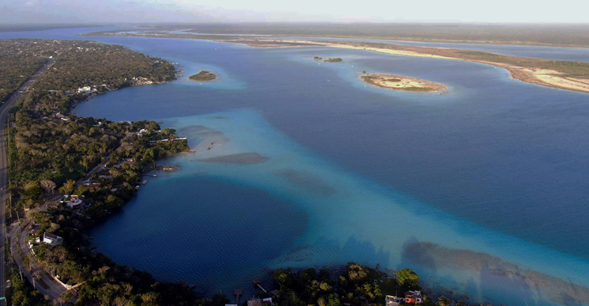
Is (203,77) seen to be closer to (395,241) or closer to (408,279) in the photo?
(395,241)

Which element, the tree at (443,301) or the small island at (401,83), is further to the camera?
the small island at (401,83)

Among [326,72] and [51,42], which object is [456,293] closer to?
[326,72]

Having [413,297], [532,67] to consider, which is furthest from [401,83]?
[413,297]

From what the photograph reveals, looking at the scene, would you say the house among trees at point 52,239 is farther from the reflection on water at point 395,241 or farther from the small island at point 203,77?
the small island at point 203,77

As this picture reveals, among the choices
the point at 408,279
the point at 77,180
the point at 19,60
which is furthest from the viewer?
the point at 19,60

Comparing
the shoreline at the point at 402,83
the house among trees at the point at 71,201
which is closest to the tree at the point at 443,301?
the house among trees at the point at 71,201

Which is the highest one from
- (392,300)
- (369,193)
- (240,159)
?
(240,159)


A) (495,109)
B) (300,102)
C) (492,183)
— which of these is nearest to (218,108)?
(300,102)
